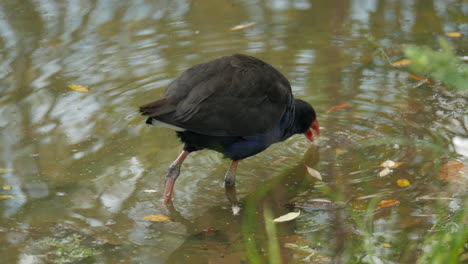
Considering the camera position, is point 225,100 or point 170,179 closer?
point 225,100

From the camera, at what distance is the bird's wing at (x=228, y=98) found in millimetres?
4164

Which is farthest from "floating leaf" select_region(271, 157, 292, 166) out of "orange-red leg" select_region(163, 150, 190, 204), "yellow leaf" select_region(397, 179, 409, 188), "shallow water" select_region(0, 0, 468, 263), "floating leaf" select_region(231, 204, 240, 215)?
"yellow leaf" select_region(397, 179, 409, 188)

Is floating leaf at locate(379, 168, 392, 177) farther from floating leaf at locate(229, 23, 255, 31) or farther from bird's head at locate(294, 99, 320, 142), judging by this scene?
floating leaf at locate(229, 23, 255, 31)

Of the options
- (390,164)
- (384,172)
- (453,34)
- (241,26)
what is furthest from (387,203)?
(241,26)

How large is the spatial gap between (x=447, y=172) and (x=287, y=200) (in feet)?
3.83

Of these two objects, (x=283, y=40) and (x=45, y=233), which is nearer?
(x=45, y=233)

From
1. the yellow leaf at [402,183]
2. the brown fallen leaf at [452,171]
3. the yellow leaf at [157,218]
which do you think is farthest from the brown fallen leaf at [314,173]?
the yellow leaf at [157,218]

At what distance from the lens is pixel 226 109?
4.30 meters

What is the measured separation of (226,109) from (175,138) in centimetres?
125

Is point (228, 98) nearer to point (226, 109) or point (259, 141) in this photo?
point (226, 109)

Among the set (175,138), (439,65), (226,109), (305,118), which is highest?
(439,65)

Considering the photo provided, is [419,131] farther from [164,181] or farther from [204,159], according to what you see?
[164,181]

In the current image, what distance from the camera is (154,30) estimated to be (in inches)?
304

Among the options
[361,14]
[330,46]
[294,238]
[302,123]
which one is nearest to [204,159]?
[302,123]
